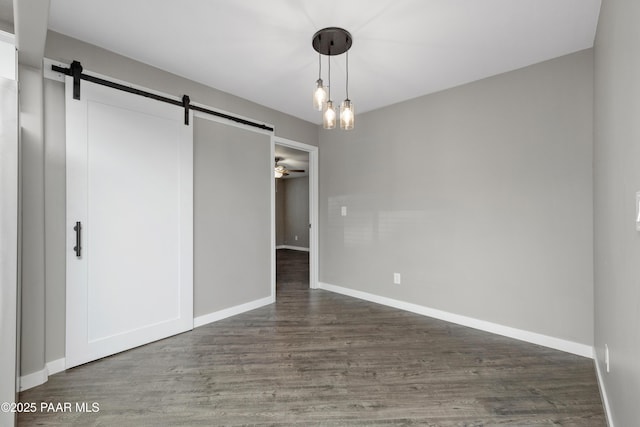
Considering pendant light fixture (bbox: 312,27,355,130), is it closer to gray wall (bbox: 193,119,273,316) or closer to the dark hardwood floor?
gray wall (bbox: 193,119,273,316)

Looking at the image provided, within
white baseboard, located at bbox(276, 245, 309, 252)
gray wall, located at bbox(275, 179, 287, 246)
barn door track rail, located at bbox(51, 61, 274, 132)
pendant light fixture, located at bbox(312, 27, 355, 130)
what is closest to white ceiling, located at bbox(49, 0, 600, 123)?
pendant light fixture, located at bbox(312, 27, 355, 130)

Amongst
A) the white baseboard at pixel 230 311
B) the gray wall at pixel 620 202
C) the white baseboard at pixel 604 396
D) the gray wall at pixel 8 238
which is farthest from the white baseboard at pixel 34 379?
the white baseboard at pixel 604 396

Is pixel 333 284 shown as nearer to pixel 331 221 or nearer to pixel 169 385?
pixel 331 221

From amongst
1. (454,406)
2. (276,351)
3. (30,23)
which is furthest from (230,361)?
(30,23)

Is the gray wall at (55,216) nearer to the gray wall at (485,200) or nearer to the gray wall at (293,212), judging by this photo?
the gray wall at (485,200)

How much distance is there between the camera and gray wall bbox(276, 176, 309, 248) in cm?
903

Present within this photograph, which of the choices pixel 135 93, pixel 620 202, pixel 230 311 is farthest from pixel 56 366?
pixel 620 202

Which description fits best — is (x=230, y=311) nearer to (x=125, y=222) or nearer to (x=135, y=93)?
(x=125, y=222)

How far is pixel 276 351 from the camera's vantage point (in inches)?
98.8

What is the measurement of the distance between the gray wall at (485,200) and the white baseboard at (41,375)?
10.1ft

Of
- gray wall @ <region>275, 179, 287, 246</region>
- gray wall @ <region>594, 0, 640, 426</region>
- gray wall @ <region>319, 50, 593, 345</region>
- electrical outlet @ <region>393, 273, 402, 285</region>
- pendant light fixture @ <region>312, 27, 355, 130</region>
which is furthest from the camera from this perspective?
gray wall @ <region>275, 179, 287, 246</region>

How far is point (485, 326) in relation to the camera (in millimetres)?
2930

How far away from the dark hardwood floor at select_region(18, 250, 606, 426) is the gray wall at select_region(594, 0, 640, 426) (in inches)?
17.7

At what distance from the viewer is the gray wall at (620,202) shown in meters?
1.12
